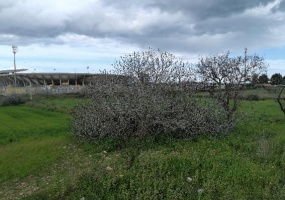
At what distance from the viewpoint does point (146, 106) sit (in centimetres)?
1281

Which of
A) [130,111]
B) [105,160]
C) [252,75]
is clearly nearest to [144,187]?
[105,160]

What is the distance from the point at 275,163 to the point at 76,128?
7.63 m

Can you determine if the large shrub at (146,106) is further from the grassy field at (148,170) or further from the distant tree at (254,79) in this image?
the distant tree at (254,79)

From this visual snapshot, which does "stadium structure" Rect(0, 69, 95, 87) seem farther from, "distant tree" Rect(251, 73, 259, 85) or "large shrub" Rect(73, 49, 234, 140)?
"large shrub" Rect(73, 49, 234, 140)

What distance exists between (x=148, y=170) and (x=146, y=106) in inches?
165

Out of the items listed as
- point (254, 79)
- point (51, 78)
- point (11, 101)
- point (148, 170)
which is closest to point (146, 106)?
point (148, 170)

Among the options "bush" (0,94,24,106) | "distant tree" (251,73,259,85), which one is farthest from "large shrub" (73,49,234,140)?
"bush" (0,94,24,106)

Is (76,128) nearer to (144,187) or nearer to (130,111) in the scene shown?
(130,111)

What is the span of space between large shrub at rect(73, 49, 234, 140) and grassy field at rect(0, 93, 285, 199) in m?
0.56

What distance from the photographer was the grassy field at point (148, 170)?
7754mm

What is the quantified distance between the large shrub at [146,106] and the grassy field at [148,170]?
0.56 m

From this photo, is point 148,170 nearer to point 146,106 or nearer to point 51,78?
point 146,106

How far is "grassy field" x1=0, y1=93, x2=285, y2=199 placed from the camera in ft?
25.4

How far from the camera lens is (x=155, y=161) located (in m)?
9.50
